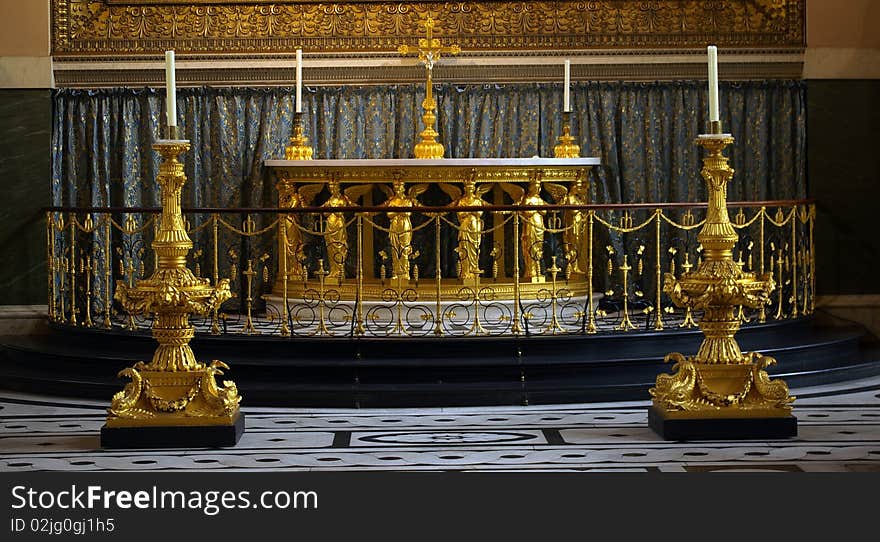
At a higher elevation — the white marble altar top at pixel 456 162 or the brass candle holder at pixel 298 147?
the brass candle holder at pixel 298 147

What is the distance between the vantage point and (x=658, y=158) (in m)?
10.3

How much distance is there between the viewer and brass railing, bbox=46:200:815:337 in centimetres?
816

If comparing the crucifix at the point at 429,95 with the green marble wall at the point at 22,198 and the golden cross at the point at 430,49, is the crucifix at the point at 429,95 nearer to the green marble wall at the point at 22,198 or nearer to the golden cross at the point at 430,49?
the golden cross at the point at 430,49

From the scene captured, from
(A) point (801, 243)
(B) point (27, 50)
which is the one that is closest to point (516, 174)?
(A) point (801, 243)

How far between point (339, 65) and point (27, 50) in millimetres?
2293

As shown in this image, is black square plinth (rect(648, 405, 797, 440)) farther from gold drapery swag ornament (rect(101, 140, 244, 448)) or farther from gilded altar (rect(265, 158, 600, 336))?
gilded altar (rect(265, 158, 600, 336))

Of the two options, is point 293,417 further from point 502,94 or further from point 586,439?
point 502,94

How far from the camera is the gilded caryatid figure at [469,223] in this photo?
8719 mm

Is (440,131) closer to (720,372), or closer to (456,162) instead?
(456,162)

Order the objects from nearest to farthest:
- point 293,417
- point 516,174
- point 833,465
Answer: point 833,465 < point 293,417 < point 516,174

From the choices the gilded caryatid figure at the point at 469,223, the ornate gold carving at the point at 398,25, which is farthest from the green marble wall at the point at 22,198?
the gilded caryatid figure at the point at 469,223

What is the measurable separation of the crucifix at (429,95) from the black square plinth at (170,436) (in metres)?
3.72

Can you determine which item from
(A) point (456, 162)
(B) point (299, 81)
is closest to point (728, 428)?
(A) point (456, 162)

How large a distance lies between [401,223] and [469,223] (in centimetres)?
44
